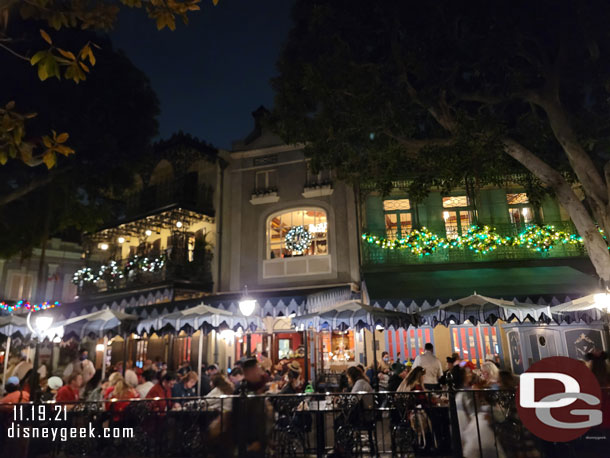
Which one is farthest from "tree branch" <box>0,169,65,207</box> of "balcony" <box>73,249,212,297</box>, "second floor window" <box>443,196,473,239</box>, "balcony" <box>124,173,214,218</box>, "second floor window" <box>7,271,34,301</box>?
"second floor window" <box>7,271,34,301</box>

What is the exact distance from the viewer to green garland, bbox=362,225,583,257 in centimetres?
1462

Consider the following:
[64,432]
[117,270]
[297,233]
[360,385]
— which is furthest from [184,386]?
[117,270]

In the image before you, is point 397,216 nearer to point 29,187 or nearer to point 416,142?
point 416,142

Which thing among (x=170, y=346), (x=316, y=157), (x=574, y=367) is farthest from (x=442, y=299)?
(x=170, y=346)

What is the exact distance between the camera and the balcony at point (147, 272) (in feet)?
61.2

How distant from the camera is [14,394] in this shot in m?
8.41

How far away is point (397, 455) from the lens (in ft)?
22.9

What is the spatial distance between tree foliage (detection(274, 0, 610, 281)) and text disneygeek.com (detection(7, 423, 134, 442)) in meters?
8.59

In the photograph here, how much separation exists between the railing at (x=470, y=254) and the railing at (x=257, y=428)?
931cm

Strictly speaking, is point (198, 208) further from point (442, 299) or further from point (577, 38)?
point (577, 38)

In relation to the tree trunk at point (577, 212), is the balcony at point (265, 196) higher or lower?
higher

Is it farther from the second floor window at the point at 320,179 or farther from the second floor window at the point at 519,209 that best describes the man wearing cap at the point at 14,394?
the second floor window at the point at 519,209

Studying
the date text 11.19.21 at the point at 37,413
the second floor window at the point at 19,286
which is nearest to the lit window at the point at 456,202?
the date text 11.19.21 at the point at 37,413

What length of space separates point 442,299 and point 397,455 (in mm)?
7481
